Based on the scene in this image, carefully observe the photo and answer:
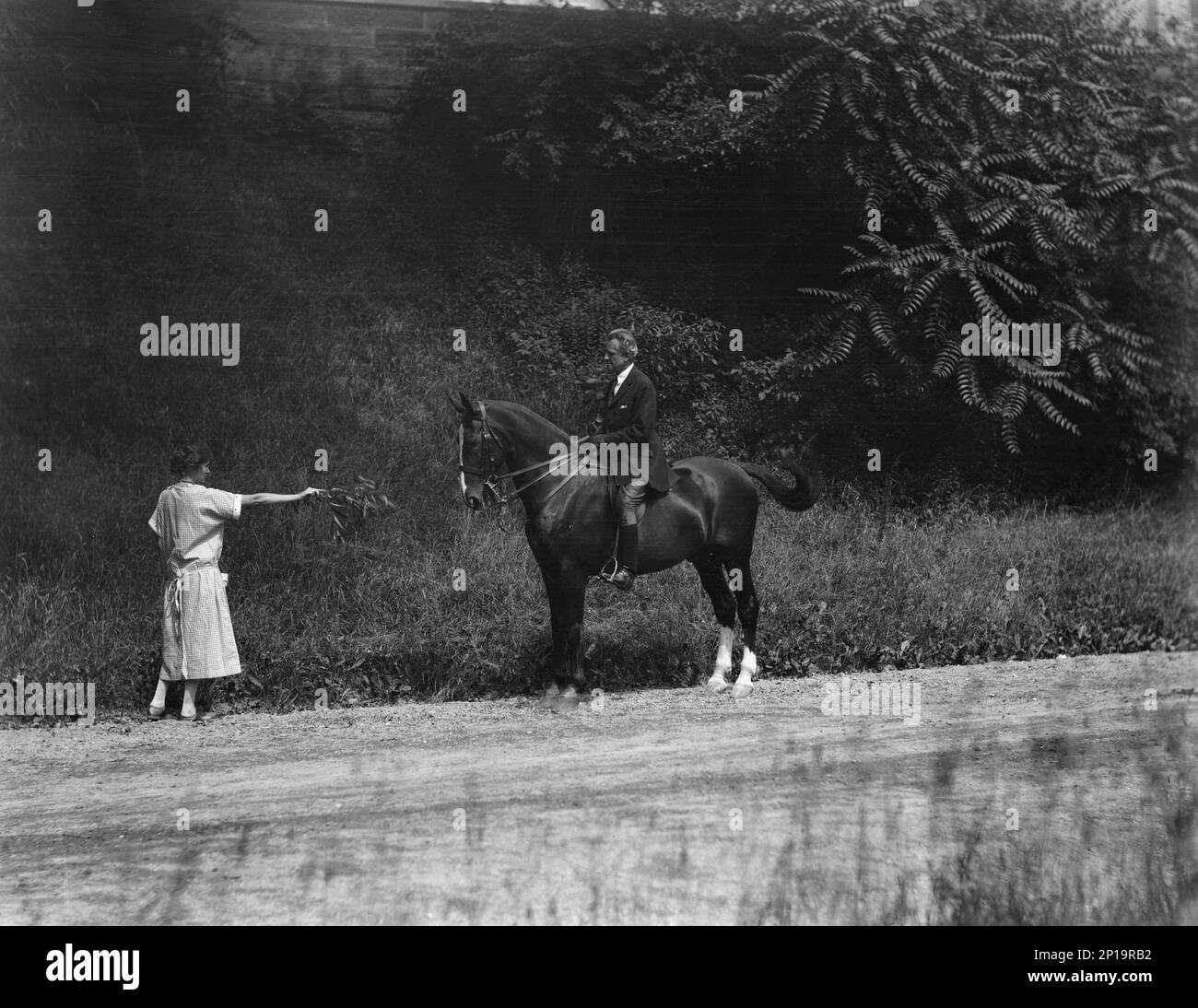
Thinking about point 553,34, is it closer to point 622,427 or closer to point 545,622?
point 622,427

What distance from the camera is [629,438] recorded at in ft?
28.7

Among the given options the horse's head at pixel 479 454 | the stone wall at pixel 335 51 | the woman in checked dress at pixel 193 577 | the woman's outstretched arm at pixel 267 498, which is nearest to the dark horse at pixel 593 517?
the horse's head at pixel 479 454

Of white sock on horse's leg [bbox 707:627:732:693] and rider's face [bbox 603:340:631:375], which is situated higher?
rider's face [bbox 603:340:631:375]

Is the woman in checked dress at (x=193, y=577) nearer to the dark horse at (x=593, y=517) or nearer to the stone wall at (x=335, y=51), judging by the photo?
the dark horse at (x=593, y=517)

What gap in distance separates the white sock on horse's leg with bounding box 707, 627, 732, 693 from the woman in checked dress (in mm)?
2977

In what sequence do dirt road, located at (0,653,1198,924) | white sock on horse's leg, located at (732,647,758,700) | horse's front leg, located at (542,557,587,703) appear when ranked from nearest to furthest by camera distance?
1. dirt road, located at (0,653,1198,924)
2. horse's front leg, located at (542,557,587,703)
3. white sock on horse's leg, located at (732,647,758,700)

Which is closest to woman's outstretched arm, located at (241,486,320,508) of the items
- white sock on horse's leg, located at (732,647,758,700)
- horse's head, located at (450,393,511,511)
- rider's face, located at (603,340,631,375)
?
horse's head, located at (450,393,511,511)

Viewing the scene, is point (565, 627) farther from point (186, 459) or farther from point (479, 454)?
point (186, 459)

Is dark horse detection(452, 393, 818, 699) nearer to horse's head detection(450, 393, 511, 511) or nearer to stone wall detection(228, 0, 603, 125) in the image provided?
horse's head detection(450, 393, 511, 511)

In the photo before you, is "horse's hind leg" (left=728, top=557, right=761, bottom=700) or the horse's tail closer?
"horse's hind leg" (left=728, top=557, right=761, bottom=700)

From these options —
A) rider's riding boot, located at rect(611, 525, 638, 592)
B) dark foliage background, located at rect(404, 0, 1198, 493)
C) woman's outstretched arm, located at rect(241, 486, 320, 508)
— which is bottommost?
rider's riding boot, located at rect(611, 525, 638, 592)

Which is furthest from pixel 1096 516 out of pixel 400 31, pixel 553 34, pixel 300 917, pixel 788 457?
pixel 300 917

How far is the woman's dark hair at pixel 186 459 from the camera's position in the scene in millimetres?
8414

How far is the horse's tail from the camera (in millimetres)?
9352
